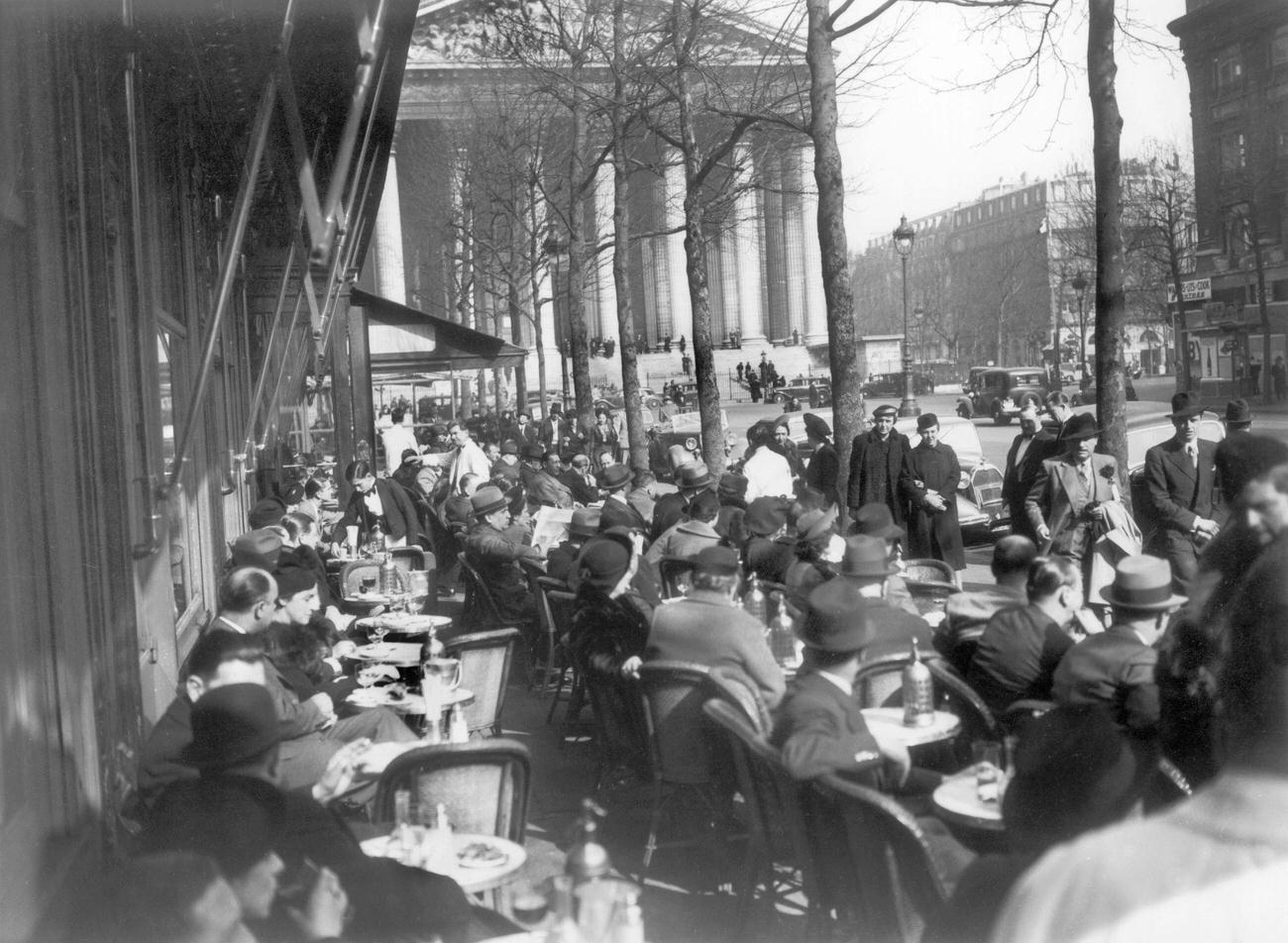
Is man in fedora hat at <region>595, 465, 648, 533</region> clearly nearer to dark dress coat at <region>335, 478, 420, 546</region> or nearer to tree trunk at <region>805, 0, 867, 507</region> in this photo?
dark dress coat at <region>335, 478, 420, 546</region>

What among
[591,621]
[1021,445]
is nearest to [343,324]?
[1021,445]

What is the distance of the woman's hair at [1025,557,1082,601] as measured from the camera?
5.85m

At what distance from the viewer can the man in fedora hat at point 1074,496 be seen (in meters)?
10.1

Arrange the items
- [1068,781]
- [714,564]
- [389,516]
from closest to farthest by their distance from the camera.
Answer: [1068,781] → [714,564] → [389,516]

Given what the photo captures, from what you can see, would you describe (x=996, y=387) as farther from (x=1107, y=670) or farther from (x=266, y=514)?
(x=1107, y=670)

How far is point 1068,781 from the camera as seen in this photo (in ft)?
10.6

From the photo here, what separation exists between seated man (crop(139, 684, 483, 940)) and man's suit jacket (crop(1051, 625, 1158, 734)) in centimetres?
196

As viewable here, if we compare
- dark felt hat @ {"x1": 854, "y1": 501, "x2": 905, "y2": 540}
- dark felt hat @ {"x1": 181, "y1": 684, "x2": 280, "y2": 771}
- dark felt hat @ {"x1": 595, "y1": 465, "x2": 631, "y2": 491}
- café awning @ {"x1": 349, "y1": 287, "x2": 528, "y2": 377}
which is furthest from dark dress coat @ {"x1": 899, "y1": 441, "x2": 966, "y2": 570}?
café awning @ {"x1": 349, "y1": 287, "x2": 528, "y2": 377}

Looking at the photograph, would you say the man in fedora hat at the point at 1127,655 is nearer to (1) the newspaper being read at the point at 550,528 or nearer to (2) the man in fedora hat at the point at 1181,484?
(2) the man in fedora hat at the point at 1181,484

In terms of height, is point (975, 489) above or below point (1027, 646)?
below

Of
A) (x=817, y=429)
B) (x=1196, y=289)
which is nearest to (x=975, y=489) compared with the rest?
(x=817, y=429)

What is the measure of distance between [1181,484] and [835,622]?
6.25 m

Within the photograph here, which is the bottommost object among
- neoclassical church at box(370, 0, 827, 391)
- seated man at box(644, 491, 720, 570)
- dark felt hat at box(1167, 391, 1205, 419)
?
seated man at box(644, 491, 720, 570)

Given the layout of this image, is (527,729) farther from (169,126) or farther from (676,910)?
(169,126)
